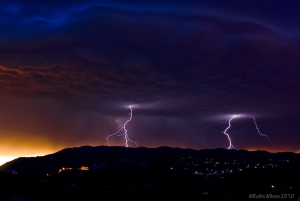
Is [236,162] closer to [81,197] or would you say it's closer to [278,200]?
[278,200]

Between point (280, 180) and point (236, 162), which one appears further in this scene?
point (236, 162)

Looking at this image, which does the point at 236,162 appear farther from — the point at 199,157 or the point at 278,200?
the point at 278,200

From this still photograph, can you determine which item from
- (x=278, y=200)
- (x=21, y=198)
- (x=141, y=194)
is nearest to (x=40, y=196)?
(x=21, y=198)

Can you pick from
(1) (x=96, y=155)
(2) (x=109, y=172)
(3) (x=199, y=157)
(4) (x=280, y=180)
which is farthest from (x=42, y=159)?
(4) (x=280, y=180)

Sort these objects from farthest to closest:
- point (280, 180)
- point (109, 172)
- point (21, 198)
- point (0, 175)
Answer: point (109, 172)
point (280, 180)
point (0, 175)
point (21, 198)

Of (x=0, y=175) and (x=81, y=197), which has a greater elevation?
(x=0, y=175)

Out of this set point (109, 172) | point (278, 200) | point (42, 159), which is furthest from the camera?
point (42, 159)
